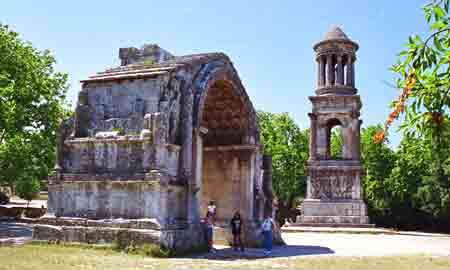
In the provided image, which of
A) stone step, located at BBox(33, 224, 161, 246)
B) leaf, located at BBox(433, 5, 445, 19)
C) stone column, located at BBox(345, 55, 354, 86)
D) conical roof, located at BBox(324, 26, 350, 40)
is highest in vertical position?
conical roof, located at BBox(324, 26, 350, 40)

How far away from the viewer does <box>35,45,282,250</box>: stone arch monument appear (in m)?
14.1

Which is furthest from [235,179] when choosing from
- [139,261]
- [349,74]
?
[349,74]

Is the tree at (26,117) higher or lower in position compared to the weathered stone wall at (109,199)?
higher

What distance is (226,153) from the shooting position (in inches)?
774

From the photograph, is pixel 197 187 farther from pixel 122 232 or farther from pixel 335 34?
pixel 335 34

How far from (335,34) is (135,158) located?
23.3 m

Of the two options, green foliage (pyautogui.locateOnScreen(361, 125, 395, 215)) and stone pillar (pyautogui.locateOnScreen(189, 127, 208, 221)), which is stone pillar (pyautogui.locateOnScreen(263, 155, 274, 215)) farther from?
green foliage (pyautogui.locateOnScreen(361, 125, 395, 215))

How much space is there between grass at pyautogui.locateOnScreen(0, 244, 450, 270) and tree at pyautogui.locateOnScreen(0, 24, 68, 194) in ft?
47.5

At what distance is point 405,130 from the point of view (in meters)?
4.64

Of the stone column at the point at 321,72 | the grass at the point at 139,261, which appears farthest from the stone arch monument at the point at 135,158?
the stone column at the point at 321,72

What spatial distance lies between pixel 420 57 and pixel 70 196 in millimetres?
12559

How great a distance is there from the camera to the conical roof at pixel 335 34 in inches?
1344

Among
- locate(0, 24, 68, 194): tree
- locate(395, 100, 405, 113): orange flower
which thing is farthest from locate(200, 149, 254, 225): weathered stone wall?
locate(395, 100, 405, 113): orange flower

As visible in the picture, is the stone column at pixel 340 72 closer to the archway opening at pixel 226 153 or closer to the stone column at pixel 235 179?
the archway opening at pixel 226 153
